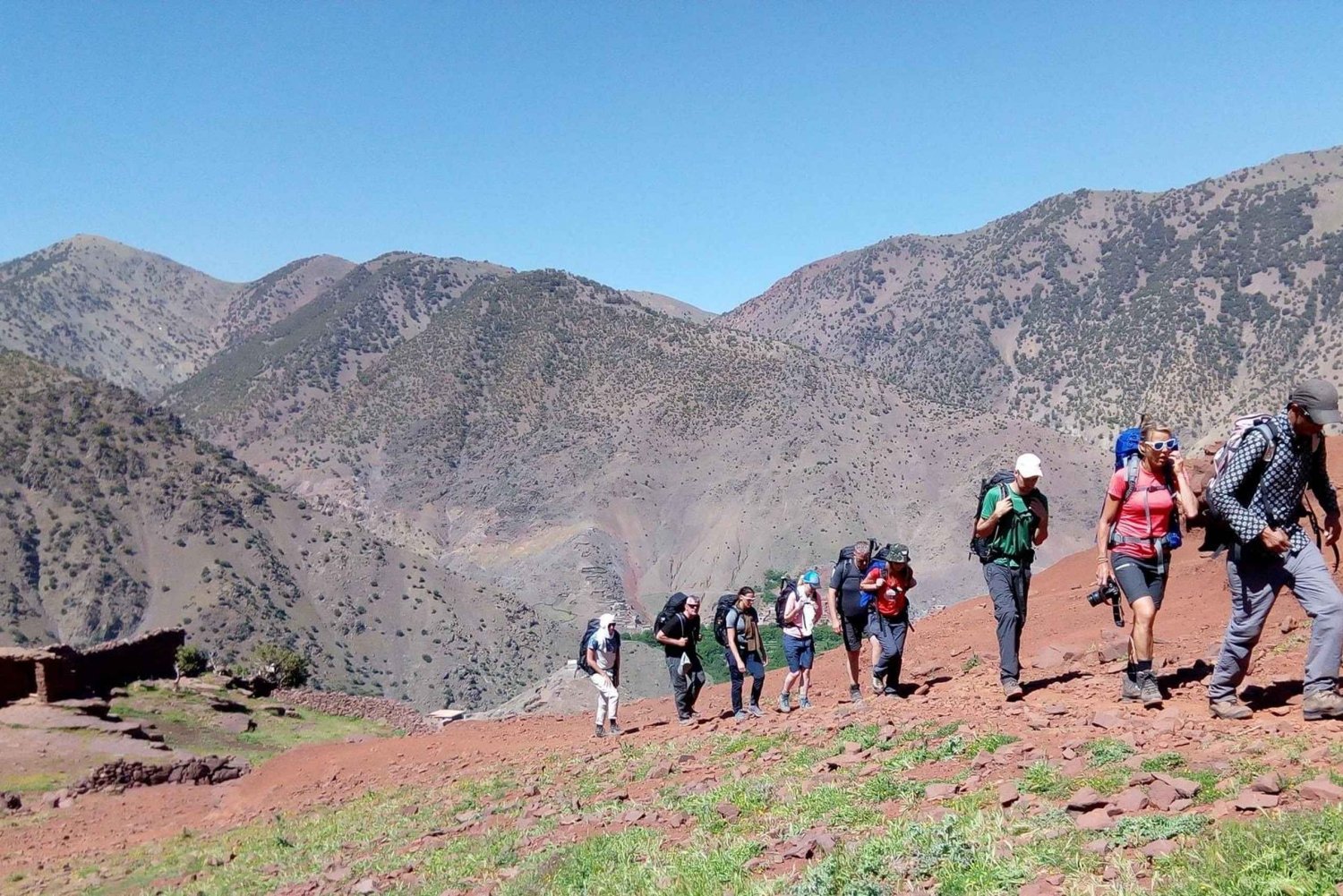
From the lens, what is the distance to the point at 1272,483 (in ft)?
20.7

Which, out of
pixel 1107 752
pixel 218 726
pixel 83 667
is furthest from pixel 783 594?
pixel 83 667

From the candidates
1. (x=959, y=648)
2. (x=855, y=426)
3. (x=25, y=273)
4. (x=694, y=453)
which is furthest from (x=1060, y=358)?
(x=25, y=273)

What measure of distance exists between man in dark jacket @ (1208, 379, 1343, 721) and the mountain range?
48978 millimetres

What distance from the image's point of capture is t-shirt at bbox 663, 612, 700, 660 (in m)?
12.4

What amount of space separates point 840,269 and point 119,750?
170586 millimetres

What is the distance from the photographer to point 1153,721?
666 cm

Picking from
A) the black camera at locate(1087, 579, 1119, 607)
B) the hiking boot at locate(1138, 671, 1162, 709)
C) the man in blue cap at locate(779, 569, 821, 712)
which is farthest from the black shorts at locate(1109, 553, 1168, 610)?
the man in blue cap at locate(779, 569, 821, 712)

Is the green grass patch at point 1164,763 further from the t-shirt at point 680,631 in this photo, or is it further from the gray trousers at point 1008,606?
the t-shirt at point 680,631

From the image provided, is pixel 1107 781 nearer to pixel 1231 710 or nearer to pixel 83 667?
pixel 1231 710

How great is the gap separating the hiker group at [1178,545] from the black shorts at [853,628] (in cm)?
3

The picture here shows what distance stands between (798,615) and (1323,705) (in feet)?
19.3

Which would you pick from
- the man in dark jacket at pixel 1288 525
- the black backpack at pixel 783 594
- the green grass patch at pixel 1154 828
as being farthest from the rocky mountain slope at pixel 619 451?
the green grass patch at pixel 1154 828

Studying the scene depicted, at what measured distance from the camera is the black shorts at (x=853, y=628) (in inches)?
423

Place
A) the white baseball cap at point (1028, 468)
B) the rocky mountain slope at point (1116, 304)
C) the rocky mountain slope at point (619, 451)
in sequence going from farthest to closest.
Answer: the rocky mountain slope at point (1116, 304) → the rocky mountain slope at point (619, 451) → the white baseball cap at point (1028, 468)
